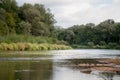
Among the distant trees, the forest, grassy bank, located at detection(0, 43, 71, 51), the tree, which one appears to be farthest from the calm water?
the distant trees

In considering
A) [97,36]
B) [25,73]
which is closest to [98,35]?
[97,36]

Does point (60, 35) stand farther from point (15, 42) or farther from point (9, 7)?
point (15, 42)

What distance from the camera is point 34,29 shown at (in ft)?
331

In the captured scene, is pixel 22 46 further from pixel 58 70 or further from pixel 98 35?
pixel 98 35

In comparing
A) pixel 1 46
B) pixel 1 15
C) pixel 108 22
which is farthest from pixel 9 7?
pixel 108 22

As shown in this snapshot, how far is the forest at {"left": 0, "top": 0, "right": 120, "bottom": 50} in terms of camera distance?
80.1 meters

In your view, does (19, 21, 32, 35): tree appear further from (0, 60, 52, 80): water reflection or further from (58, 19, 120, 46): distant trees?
(0, 60, 52, 80): water reflection

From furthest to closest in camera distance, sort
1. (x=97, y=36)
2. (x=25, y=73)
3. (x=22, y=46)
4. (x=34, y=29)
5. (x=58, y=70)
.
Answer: (x=97, y=36) < (x=34, y=29) < (x=22, y=46) < (x=58, y=70) < (x=25, y=73)

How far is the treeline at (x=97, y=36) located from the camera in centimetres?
13471

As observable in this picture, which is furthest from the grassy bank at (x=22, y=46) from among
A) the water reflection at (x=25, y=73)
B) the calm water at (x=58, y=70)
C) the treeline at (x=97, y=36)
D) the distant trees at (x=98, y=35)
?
the distant trees at (x=98, y=35)

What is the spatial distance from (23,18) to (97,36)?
1881 inches

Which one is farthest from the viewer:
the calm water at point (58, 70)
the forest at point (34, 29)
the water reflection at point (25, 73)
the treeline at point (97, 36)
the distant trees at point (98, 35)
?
the distant trees at point (98, 35)

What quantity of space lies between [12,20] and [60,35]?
64101 millimetres

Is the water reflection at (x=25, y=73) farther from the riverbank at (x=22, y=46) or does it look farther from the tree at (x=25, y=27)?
the tree at (x=25, y=27)
